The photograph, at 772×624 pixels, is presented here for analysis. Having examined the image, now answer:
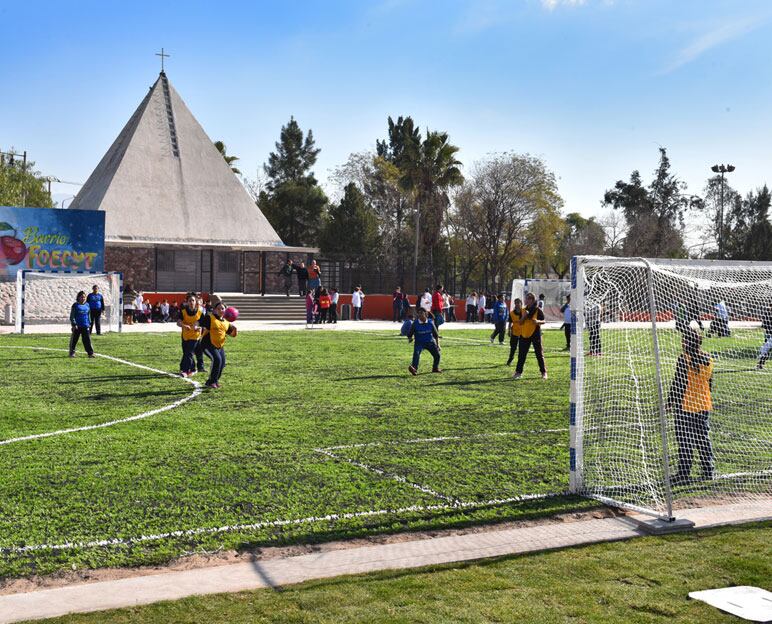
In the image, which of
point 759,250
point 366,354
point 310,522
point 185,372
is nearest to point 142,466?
point 310,522

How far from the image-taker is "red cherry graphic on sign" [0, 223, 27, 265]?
109ft

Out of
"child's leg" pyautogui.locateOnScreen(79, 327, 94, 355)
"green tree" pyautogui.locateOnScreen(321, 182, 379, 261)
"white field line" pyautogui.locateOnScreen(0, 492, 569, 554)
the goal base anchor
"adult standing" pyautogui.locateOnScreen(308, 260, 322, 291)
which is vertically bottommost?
"white field line" pyautogui.locateOnScreen(0, 492, 569, 554)

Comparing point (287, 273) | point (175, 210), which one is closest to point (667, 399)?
point (287, 273)

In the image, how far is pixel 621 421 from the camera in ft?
36.1

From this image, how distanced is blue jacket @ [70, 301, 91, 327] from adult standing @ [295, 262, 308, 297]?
23075mm

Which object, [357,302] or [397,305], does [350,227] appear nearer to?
[357,302]

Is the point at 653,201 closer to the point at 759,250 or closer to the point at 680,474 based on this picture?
the point at 759,250

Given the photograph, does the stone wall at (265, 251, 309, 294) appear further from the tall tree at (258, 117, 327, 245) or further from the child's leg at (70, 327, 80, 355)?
the child's leg at (70, 327, 80, 355)

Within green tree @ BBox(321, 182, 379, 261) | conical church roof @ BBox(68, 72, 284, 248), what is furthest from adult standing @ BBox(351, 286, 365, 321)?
green tree @ BBox(321, 182, 379, 261)

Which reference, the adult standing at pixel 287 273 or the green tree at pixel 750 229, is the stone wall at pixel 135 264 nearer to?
the adult standing at pixel 287 273

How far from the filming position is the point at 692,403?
8344 millimetres

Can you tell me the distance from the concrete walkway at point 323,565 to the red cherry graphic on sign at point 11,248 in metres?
31.2

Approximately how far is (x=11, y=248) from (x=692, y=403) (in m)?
31.1

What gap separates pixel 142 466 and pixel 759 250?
213 ft
